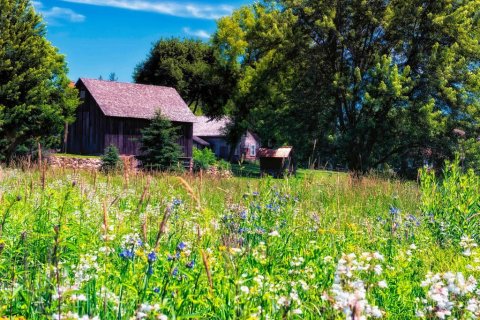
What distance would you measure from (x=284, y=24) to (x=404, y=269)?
27.5 metres

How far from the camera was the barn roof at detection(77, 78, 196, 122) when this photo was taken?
36.8 meters

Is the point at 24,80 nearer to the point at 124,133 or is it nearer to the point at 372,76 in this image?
the point at 124,133

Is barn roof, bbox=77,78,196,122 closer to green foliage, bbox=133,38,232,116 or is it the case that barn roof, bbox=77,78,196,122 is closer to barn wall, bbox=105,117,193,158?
barn wall, bbox=105,117,193,158

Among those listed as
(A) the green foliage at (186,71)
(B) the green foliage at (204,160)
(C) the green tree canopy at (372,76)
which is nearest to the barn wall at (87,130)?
(B) the green foliage at (204,160)

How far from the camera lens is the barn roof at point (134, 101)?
1447 inches

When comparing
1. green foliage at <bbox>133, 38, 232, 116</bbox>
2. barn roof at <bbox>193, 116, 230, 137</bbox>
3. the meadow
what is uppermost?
green foliage at <bbox>133, 38, 232, 116</bbox>

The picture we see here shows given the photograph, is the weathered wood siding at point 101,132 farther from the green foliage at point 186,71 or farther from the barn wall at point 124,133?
the green foliage at point 186,71

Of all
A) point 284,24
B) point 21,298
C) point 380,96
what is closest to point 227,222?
point 21,298

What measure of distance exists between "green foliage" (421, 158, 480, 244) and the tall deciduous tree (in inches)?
822

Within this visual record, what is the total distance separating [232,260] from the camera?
3.41 meters

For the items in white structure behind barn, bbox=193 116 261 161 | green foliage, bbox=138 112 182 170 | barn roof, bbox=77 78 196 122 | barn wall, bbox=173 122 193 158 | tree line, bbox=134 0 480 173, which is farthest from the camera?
white structure behind barn, bbox=193 116 261 161

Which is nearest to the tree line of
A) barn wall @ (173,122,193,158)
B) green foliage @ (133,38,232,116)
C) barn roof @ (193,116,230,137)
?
barn wall @ (173,122,193,158)

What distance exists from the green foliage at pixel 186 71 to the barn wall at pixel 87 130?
14480 mm

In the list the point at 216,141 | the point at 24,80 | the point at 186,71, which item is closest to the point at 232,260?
the point at 24,80
